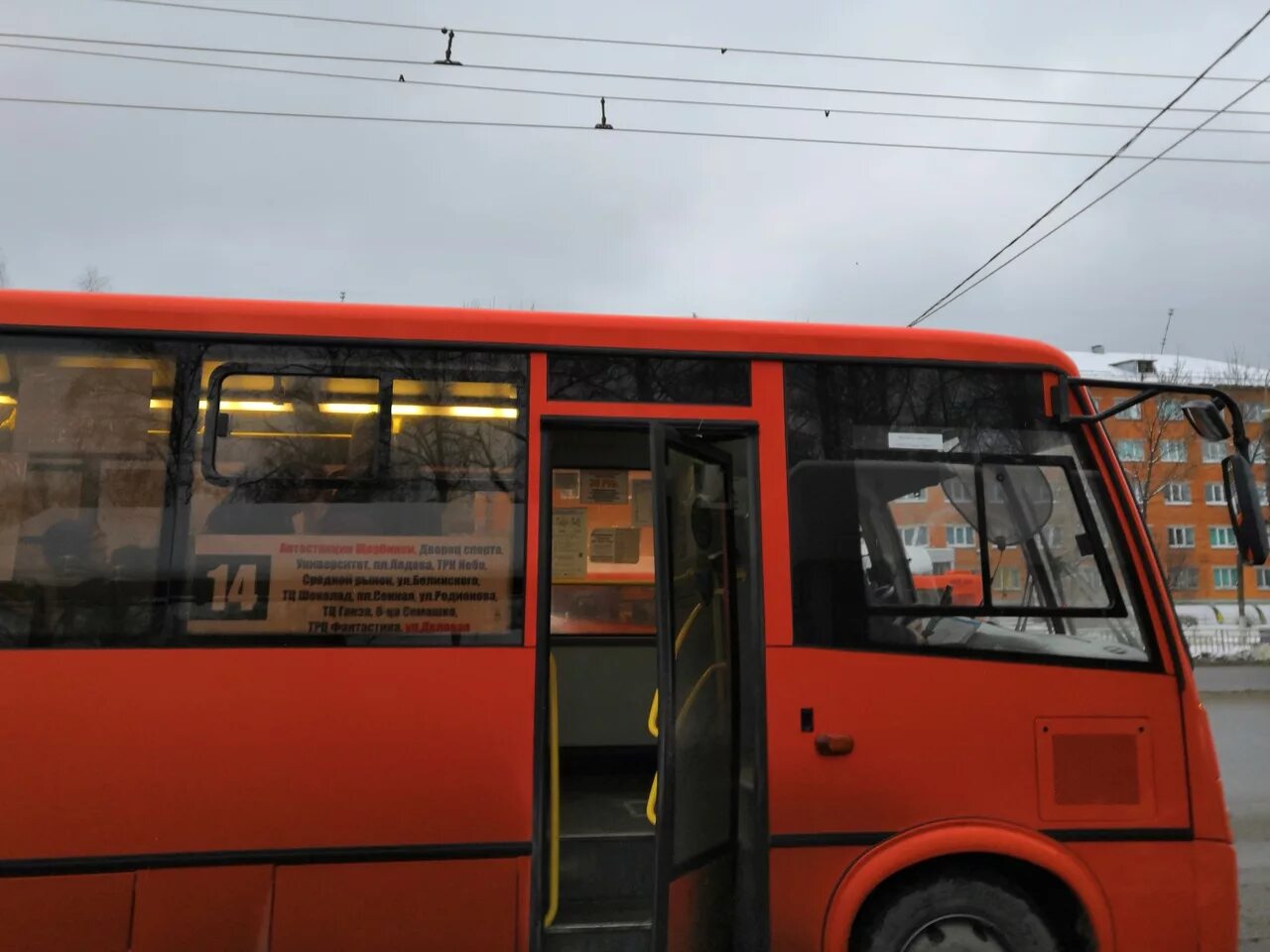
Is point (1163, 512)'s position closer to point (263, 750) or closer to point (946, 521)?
point (946, 521)

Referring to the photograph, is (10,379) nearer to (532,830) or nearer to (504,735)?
(504,735)

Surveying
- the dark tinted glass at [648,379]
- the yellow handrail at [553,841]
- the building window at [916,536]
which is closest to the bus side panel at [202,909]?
the yellow handrail at [553,841]

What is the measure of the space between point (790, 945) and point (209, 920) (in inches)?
81.8

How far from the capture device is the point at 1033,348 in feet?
11.0

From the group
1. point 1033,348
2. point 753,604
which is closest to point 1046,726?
point 753,604

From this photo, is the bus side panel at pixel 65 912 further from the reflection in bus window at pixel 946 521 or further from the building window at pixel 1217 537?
the building window at pixel 1217 537

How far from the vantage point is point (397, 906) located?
2.88 meters

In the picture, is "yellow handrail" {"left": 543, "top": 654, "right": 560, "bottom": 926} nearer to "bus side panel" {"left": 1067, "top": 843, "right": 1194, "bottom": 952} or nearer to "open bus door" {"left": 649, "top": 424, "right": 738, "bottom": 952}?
"open bus door" {"left": 649, "top": 424, "right": 738, "bottom": 952}

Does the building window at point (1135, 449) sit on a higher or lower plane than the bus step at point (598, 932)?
higher

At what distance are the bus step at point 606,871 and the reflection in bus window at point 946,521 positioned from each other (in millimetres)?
1231

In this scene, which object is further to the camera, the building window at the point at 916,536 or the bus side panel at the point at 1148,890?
the building window at the point at 916,536

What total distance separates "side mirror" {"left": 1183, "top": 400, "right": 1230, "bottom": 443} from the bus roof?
0.47 meters

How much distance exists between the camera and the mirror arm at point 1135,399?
305 centimetres

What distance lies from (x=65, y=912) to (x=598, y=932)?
1.87 meters
